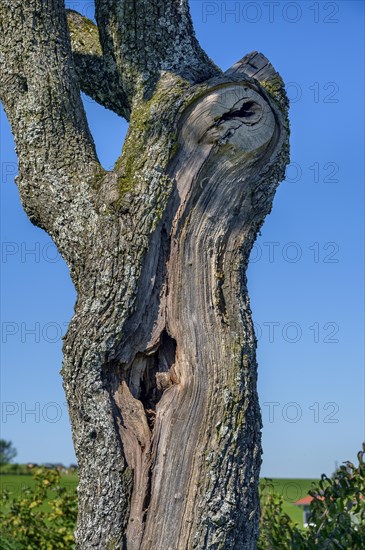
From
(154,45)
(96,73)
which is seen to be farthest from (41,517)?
(154,45)

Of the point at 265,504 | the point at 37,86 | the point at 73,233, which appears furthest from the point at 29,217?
the point at 265,504

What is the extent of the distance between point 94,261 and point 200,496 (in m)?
1.45

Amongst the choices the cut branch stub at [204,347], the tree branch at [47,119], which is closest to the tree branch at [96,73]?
the tree branch at [47,119]

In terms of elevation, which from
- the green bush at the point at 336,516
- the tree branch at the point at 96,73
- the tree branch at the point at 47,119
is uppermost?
the tree branch at the point at 96,73

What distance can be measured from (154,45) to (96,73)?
85 centimetres

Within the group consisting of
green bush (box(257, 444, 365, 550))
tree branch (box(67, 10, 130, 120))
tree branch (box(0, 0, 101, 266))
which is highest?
tree branch (box(67, 10, 130, 120))

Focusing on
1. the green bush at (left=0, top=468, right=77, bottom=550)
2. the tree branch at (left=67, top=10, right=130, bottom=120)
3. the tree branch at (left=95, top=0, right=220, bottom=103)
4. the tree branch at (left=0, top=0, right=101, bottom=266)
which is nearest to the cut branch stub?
the tree branch at (left=95, top=0, right=220, bottom=103)

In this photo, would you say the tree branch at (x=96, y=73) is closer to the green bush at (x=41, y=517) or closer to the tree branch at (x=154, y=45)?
the tree branch at (x=154, y=45)

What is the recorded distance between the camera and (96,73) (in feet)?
19.0

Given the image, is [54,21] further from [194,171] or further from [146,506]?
[146,506]

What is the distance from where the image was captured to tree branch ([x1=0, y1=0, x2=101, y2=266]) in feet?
15.8

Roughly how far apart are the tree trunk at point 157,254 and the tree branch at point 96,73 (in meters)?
0.42

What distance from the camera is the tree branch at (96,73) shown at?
18.6ft

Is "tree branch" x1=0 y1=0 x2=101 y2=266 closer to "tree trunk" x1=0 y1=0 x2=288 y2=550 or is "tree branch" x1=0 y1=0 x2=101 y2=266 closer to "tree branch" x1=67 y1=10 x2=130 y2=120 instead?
"tree trunk" x1=0 y1=0 x2=288 y2=550
